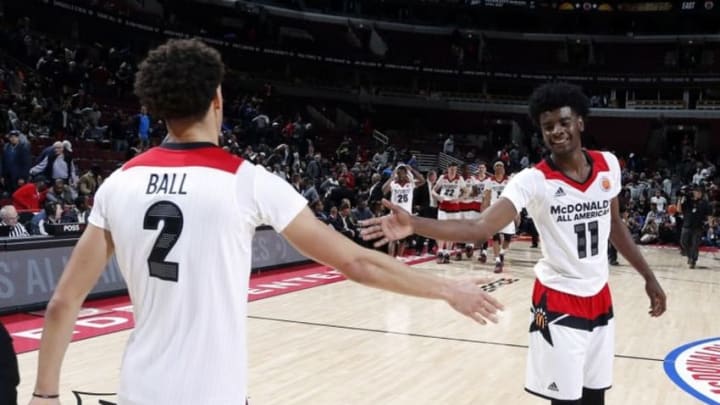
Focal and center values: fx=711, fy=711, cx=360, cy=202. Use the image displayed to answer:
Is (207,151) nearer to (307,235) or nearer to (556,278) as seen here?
(307,235)

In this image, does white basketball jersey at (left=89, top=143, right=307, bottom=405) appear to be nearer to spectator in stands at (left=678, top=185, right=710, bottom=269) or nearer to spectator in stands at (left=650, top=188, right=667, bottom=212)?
spectator in stands at (left=678, top=185, right=710, bottom=269)

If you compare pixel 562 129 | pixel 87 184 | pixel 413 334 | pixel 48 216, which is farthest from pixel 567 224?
pixel 87 184

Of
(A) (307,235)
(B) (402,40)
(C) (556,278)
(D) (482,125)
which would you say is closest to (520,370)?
(C) (556,278)

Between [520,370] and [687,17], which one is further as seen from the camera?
[687,17]

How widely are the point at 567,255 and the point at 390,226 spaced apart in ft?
3.99

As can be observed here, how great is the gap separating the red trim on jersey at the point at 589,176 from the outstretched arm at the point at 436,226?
0.33m

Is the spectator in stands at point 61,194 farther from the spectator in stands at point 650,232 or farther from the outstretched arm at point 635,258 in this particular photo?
the spectator in stands at point 650,232

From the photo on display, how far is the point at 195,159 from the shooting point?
6.43 feet

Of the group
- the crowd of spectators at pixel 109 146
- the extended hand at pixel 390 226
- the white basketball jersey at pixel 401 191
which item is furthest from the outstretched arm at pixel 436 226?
the white basketball jersey at pixel 401 191

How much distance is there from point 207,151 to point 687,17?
41.6 m

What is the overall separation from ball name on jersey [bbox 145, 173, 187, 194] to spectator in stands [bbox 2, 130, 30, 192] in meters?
10.8

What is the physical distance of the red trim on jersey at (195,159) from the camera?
6.39 ft

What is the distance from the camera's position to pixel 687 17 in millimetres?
38188

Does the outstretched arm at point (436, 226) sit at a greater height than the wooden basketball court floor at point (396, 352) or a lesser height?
greater
